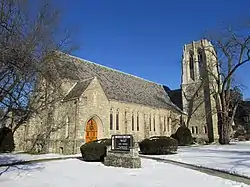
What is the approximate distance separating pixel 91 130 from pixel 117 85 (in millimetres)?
9733

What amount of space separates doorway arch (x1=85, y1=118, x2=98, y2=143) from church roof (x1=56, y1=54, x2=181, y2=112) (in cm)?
318

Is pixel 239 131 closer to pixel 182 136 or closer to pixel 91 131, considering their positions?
pixel 182 136

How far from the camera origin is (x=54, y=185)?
944cm

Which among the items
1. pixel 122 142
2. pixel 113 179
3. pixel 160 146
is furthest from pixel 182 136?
pixel 113 179

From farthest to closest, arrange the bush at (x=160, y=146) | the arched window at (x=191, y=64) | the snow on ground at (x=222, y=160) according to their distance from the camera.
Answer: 1. the arched window at (x=191, y=64)
2. the bush at (x=160, y=146)
3. the snow on ground at (x=222, y=160)

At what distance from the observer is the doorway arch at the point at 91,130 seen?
79.1 ft

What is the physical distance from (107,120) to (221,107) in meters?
18.0

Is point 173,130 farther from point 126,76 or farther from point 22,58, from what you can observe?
point 22,58

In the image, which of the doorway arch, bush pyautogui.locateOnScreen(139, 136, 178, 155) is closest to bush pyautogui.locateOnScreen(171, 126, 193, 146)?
bush pyautogui.locateOnScreen(139, 136, 178, 155)

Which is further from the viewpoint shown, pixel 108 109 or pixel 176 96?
pixel 176 96

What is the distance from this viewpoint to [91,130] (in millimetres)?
24594

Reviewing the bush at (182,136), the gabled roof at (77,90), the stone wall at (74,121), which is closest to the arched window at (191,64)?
the bush at (182,136)

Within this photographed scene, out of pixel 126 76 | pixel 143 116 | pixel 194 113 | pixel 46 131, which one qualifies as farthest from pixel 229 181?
pixel 194 113

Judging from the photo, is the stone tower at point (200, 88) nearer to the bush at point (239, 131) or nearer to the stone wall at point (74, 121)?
the bush at point (239, 131)
